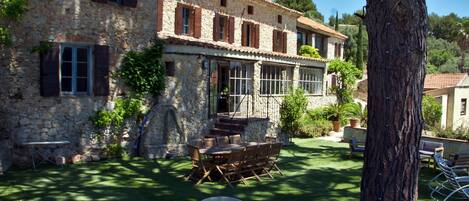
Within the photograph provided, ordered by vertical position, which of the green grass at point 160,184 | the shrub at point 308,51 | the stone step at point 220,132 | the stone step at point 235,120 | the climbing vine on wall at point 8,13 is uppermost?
the shrub at point 308,51

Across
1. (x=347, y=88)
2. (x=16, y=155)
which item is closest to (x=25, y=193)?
(x=16, y=155)

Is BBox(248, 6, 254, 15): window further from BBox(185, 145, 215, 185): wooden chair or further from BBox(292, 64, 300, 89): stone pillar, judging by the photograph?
BBox(185, 145, 215, 185): wooden chair

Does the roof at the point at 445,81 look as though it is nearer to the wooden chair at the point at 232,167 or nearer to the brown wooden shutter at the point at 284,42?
the brown wooden shutter at the point at 284,42

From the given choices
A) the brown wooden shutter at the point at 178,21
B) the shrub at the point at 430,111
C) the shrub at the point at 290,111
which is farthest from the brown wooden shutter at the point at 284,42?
the brown wooden shutter at the point at 178,21

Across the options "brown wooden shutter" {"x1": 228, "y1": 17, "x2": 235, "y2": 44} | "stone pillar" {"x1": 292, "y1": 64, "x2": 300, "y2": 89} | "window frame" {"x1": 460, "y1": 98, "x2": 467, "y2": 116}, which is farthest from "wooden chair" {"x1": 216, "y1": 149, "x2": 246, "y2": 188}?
"window frame" {"x1": 460, "y1": 98, "x2": 467, "y2": 116}

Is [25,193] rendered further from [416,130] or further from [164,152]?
[416,130]

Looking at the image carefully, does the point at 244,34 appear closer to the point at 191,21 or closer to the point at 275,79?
the point at 275,79

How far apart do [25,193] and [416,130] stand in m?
7.54

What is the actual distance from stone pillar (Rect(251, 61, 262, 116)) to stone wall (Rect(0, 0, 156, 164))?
7426 millimetres

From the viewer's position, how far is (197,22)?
1823 centimetres

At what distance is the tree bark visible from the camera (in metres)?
4.50

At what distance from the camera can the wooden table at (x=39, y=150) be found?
1137cm

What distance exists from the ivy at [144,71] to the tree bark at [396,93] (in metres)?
9.75

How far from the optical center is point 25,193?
8648mm
